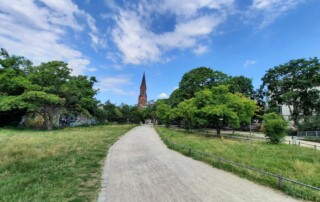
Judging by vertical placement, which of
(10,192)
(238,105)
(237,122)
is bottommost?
(10,192)

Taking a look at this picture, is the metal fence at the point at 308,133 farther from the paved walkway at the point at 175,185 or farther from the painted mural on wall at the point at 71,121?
the painted mural on wall at the point at 71,121

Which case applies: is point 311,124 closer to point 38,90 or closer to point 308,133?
point 308,133

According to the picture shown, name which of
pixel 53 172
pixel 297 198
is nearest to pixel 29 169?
pixel 53 172

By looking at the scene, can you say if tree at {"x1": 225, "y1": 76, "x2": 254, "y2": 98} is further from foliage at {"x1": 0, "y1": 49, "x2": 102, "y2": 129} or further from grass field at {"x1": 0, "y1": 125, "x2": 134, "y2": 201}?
grass field at {"x1": 0, "y1": 125, "x2": 134, "y2": 201}

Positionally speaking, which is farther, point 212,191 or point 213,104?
point 213,104

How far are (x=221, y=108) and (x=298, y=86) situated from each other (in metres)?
25.9

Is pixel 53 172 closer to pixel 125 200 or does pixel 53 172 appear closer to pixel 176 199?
pixel 125 200

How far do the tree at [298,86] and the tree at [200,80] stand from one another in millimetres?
10515

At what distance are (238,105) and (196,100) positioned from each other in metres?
5.54

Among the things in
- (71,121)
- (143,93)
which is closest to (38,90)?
(71,121)

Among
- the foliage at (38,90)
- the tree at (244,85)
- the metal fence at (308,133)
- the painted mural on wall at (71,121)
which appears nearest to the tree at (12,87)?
the foliage at (38,90)

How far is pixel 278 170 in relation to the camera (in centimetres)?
1024

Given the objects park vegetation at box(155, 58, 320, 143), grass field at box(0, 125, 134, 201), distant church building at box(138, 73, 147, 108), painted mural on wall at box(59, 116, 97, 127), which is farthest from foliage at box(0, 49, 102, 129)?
distant church building at box(138, 73, 147, 108)

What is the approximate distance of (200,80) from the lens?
49188mm
